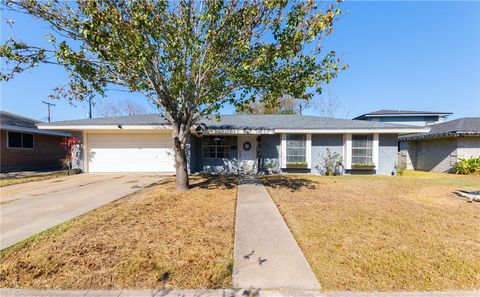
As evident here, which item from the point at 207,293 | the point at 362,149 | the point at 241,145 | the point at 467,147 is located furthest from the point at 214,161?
the point at 467,147

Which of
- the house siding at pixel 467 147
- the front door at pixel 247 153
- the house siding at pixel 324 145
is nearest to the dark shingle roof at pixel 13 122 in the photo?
the front door at pixel 247 153

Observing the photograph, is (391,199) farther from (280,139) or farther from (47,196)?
(47,196)

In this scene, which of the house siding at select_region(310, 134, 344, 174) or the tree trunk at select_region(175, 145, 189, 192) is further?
the house siding at select_region(310, 134, 344, 174)

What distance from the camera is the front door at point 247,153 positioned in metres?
12.7

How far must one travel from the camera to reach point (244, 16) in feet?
18.8

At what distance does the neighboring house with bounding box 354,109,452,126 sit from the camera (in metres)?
28.3

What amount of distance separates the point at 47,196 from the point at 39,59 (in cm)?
409

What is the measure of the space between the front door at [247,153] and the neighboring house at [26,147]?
41.6 ft

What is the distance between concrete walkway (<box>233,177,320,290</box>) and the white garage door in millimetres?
8910

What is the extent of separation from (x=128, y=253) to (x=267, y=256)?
2.04 metres

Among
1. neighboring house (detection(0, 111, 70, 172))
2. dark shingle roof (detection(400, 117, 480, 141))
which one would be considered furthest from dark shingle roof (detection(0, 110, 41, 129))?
dark shingle roof (detection(400, 117, 480, 141))

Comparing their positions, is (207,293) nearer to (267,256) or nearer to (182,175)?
(267,256)

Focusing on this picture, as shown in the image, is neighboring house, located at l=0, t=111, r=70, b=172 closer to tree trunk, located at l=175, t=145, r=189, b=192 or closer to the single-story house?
the single-story house

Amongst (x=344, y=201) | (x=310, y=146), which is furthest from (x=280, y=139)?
(x=344, y=201)
